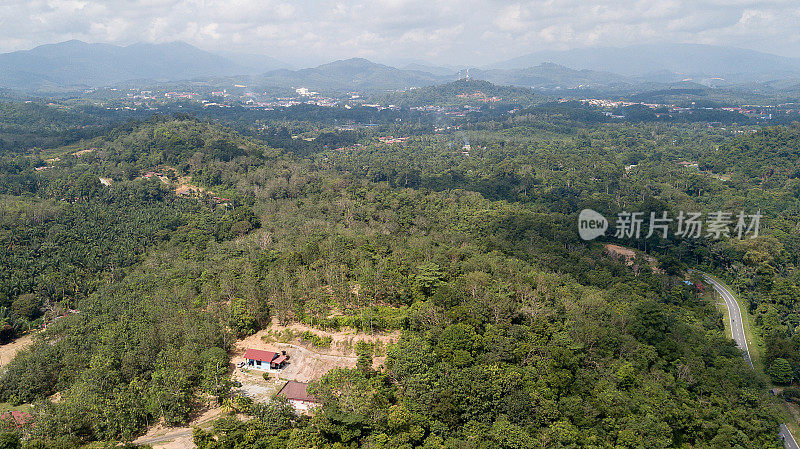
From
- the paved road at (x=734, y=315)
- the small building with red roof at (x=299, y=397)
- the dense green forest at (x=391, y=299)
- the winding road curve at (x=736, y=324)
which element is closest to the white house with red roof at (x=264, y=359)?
the dense green forest at (x=391, y=299)

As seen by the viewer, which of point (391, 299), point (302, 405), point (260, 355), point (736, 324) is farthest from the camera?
point (736, 324)

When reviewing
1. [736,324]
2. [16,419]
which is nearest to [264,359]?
[16,419]

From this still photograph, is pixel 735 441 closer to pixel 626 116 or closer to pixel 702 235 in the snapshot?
pixel 702 235

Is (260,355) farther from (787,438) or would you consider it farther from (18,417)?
(787,438)

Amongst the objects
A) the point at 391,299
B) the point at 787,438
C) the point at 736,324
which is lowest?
the point at 787,438

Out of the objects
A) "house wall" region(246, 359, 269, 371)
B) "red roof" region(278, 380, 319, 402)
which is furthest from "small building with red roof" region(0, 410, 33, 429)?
"red roof" region(278, 380, 319, 402)

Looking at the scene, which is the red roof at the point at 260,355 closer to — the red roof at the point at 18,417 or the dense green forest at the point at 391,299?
the dense green forest at the point at 391,299
